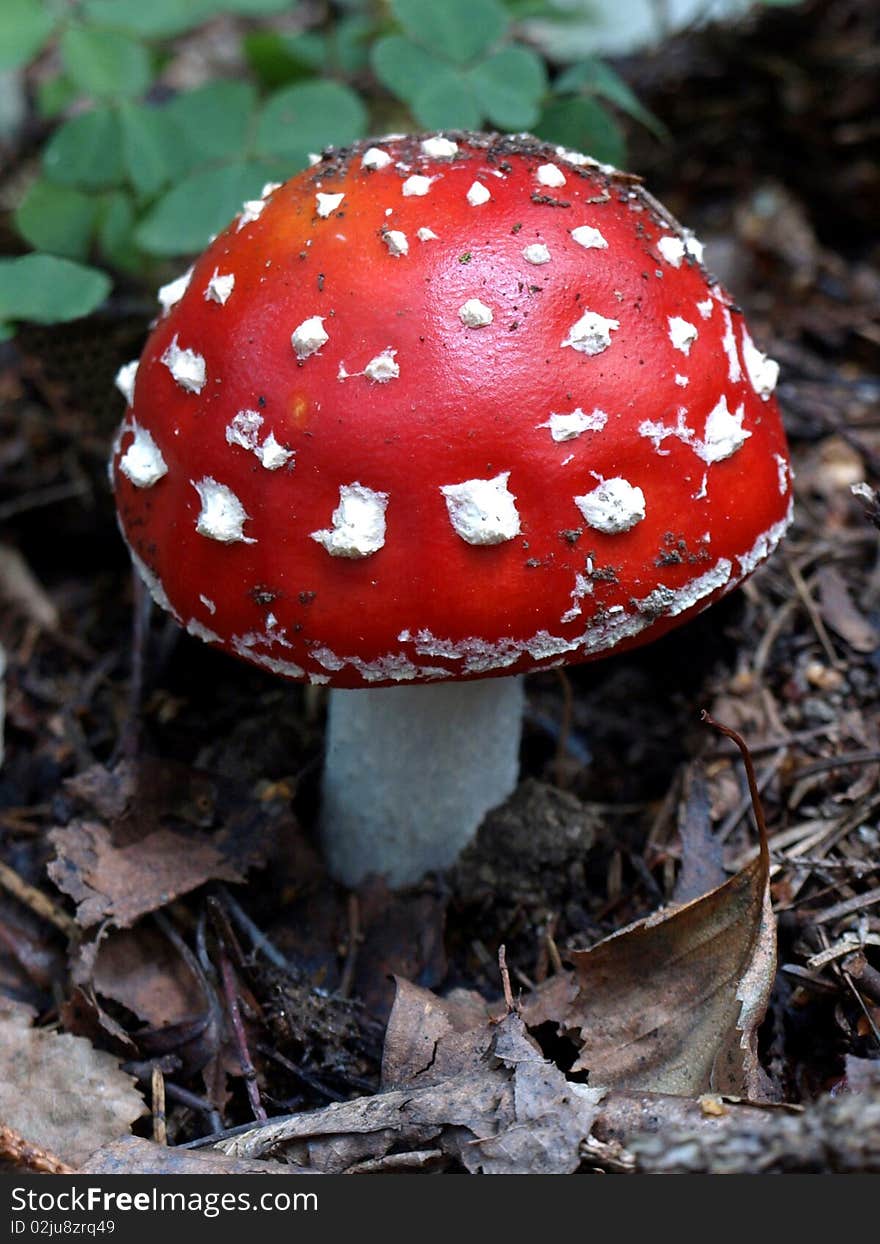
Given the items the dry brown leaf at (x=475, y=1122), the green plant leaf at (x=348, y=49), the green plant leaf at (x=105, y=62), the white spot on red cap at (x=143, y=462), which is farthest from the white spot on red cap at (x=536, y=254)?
the green plant leaf at (x=348, y=49)

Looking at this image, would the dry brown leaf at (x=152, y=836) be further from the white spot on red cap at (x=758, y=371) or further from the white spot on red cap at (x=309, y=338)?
the white spot on red cap at (x=758, y=371)

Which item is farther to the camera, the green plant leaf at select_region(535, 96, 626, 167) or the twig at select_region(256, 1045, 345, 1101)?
the green plant leaf at select_region(535, 96, 626, 167)

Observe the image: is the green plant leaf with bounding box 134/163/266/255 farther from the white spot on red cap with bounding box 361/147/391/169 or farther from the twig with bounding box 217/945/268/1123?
the twig with bounding box 217/945/268/1123

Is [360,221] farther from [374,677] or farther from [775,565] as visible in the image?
[775,565]

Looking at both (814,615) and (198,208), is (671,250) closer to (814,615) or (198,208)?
(814,615)

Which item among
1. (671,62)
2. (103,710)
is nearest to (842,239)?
(671,62)

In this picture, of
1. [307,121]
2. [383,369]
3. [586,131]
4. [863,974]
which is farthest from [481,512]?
[307,121]

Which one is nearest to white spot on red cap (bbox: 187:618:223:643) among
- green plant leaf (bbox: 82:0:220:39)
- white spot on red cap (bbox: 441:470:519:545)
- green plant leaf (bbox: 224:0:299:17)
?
white spot on red cap (bbox: 441:470:519:545)
